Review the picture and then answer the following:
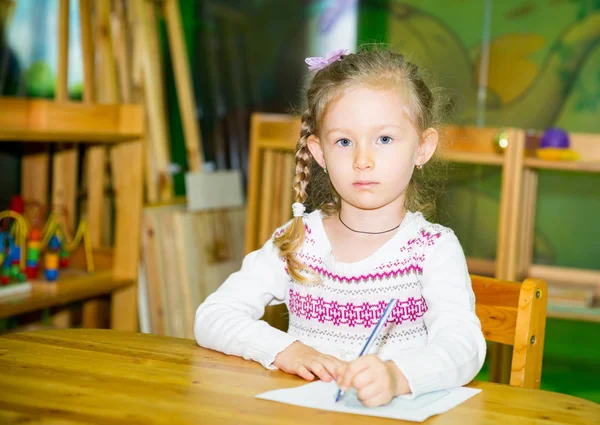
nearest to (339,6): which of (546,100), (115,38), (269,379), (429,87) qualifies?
(546,100)

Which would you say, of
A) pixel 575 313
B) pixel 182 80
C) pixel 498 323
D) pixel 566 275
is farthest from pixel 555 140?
pixel 498 323

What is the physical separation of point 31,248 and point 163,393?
165cm

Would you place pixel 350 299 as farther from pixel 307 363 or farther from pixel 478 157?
pixel 478 157

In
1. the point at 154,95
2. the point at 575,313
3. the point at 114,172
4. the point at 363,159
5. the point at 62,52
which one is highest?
the point at 62,52

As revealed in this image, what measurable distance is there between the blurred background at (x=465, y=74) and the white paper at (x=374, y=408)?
→ 2.69 meters

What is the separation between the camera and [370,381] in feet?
3.04

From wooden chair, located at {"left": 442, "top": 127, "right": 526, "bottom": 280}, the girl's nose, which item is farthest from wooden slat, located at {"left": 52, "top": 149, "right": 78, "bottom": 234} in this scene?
the girl's nose

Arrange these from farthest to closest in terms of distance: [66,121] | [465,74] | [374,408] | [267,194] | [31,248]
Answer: [465,74] → [267,194] → [31,248] → [66,121] → [374,408]

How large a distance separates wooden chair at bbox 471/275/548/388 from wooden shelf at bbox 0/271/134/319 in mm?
1361

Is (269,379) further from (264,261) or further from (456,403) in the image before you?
(264,261)

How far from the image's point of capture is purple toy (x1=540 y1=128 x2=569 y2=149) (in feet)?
8.89

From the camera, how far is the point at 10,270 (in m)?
2.38

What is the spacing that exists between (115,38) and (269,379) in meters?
2.30

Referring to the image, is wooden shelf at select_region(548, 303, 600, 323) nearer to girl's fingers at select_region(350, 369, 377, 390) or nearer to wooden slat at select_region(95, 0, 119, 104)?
wooden slat at select_region(95, 0, 119, 104)
